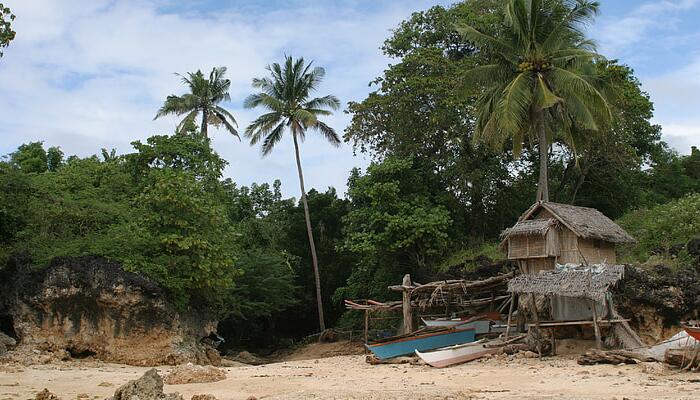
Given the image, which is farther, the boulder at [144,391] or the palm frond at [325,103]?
the palm frond at [325,103]

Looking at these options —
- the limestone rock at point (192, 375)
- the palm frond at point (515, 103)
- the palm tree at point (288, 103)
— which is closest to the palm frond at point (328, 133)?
the palm tree at point (288, 103)

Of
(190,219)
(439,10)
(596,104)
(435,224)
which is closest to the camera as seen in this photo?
(596,104)

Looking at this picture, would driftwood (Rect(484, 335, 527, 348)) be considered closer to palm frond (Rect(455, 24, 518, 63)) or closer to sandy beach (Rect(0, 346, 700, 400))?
sandy beach (Rect(0, 346, 700, 400))

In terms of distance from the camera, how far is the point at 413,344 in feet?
68.6

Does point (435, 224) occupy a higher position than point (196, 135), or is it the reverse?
point (196, 135)

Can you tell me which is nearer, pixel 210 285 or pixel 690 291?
pixel 690 291

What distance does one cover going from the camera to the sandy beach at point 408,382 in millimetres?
12992

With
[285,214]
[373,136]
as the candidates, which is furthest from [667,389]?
[285,214]

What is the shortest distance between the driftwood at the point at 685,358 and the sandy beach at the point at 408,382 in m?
0.31

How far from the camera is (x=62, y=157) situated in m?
36.8

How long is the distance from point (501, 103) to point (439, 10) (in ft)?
34.6

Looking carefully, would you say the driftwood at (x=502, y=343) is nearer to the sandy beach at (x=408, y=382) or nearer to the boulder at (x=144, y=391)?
the sandy beach at (x=408, y=382)

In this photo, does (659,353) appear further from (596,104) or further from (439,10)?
(439,10)

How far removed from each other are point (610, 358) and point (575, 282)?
2783 mm
